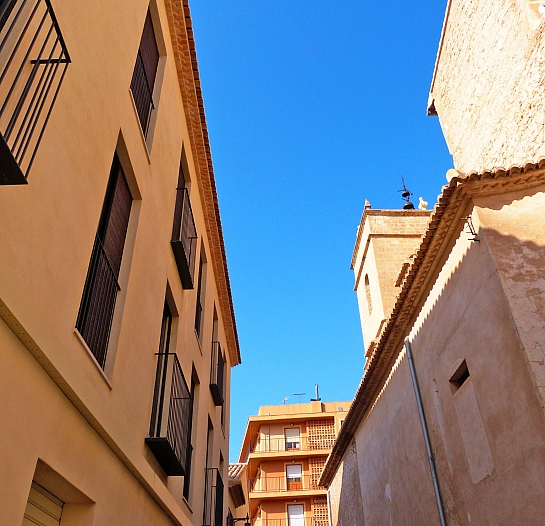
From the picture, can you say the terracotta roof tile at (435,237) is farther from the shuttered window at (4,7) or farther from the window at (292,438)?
the window at (292,438)

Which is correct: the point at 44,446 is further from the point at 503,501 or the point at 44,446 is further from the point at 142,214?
the point at 503,501

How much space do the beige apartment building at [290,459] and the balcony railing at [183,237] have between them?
26.2 meters

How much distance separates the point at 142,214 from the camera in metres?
6.25

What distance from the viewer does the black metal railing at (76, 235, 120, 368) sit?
4.68m

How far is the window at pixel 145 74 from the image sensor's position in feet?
21.6

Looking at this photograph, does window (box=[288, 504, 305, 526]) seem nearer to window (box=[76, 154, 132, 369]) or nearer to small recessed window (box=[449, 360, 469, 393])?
small recessed window (box=[449, 360, 469, 393])

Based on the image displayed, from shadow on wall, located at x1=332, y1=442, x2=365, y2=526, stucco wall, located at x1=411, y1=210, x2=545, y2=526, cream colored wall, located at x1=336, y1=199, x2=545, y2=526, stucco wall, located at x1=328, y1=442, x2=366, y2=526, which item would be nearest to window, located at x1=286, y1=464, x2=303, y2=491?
stucco wall, located at x1=328, y1=442, x2=366, y2=526

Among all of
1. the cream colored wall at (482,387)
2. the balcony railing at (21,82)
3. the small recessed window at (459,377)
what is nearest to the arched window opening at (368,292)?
the cream colored wall at (482,387)

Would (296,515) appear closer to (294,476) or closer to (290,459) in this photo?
(294,476)

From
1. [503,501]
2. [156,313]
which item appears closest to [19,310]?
[156,313]

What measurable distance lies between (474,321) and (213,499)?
6.73 m

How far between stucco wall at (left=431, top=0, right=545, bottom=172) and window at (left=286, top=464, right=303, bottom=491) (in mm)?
25191

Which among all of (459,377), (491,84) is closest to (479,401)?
(459,377)

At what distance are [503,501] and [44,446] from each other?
5338 mm
